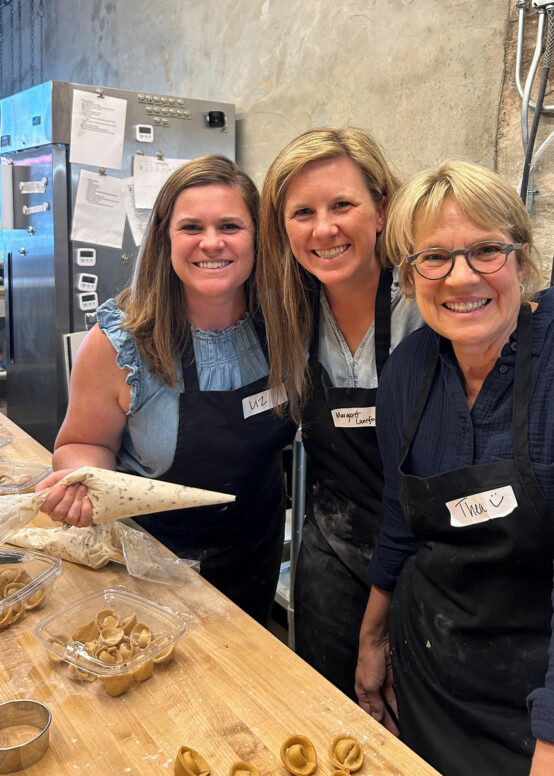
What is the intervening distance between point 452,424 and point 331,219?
60 centimetres

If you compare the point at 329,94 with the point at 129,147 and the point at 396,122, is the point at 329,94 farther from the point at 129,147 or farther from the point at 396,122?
the point at 129,147

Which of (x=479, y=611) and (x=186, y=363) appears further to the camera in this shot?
(x=186, y=363)

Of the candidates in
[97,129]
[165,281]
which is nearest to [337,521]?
[165,281]

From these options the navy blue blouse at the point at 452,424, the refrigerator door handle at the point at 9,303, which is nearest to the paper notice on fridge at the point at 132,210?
the refrigerator door handle at the point at 9,303

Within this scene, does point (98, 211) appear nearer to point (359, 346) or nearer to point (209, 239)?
point (209, 239)

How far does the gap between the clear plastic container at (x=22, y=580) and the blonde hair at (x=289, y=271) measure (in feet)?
2.38

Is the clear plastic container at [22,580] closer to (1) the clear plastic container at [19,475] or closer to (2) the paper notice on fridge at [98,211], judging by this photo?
(1) the clear plastic container at [19,475]

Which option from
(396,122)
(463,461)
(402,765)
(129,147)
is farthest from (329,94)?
(402,765)

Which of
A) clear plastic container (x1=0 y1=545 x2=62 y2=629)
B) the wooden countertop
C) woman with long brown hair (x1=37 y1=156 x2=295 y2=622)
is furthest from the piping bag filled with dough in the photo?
woman with long brown hair (x1=37 y1=156 x2=295 y2=622)

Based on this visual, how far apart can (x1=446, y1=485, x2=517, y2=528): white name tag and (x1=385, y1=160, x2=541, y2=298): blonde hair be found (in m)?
0.41

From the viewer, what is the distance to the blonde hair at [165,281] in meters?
1.72

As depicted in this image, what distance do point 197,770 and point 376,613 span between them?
0.80m

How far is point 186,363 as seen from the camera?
1.75m

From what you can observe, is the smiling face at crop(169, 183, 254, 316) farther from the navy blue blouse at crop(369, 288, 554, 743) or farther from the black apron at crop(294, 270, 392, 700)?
the navy blue blouse at crop(369, 288, 554, 743)
